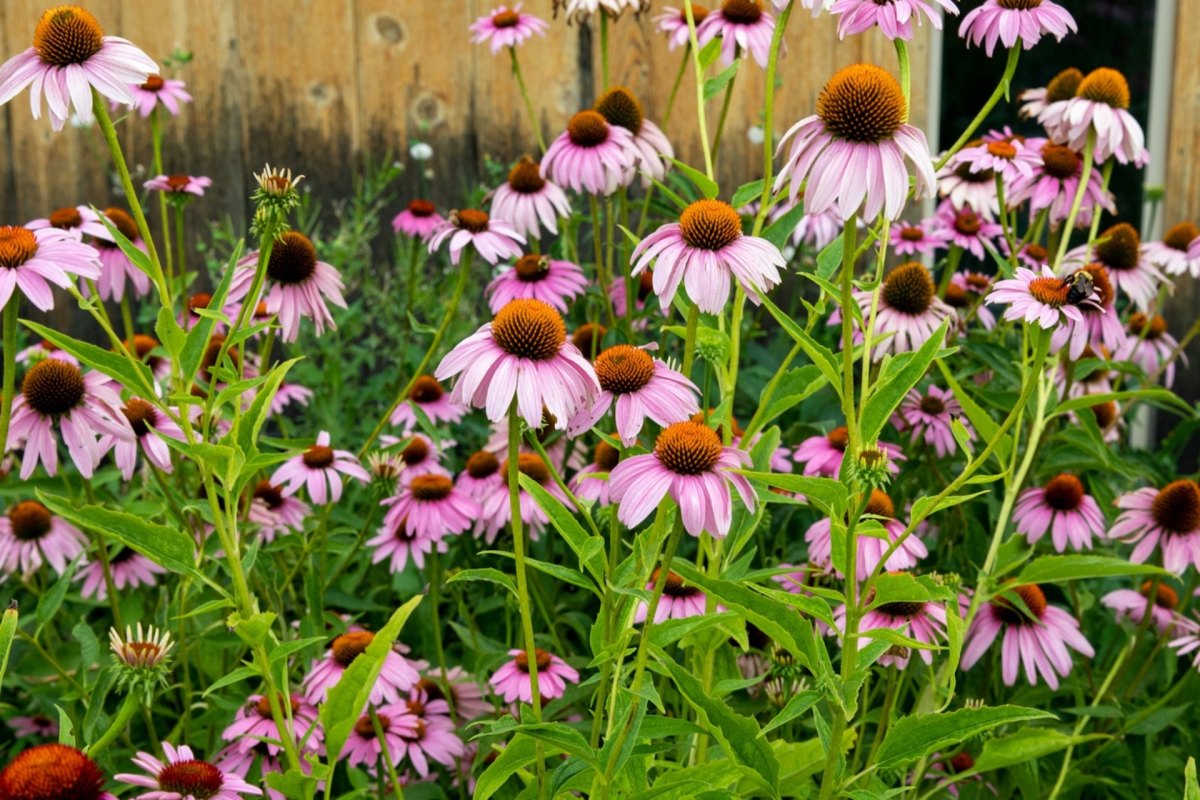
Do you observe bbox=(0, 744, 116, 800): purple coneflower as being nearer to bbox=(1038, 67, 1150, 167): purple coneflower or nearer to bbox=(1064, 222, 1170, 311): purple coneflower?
bbox=(1038, 67, 1150, 167): purple coneflower

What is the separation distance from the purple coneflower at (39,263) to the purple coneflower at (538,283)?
69 cm

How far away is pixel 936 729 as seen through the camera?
1.09 m

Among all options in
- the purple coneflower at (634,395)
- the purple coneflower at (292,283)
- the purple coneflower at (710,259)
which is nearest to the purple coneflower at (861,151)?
the purple coneflower at (710,259)

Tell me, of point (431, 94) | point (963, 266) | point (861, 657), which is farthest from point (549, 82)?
point (861, 657)

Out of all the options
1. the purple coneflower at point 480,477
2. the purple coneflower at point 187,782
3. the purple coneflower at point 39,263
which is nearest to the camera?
the purple coneflower at point 187,782

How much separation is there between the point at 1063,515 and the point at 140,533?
119 centimetres

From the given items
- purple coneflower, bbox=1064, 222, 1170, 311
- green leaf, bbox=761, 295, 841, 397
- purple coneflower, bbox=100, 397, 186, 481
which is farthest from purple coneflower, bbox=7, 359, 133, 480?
purple coneflower, bbox=1064, 222, 1170, 311

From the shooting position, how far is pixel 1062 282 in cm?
127

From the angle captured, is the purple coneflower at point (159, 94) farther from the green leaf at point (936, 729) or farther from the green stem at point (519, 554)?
the green leaf at point (936, 729)

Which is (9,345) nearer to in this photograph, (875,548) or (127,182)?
(127,182)

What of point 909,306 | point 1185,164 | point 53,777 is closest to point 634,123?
point 909,306

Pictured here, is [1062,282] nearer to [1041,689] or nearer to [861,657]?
[861,657]

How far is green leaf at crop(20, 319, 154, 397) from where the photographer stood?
1153 millimetres

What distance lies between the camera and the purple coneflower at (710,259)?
1.08m
